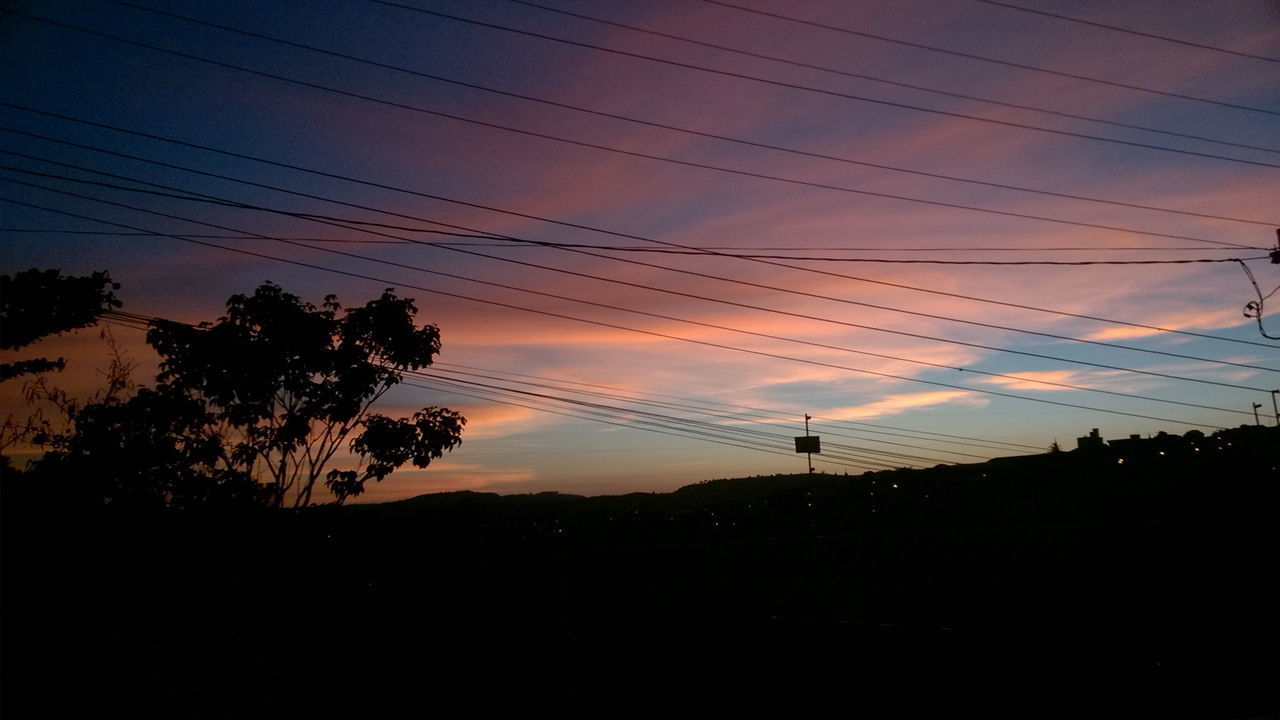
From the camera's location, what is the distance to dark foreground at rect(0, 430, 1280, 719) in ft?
31.3

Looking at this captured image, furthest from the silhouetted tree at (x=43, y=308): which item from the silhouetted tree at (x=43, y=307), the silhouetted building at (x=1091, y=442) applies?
the silhouetted building at (x=1091, y=442)

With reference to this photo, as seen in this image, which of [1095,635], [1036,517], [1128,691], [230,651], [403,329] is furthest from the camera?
[1036,517]

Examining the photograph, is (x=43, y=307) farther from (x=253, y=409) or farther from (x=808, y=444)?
(x=808, y=444)

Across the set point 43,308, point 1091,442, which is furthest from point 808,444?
point 43,308

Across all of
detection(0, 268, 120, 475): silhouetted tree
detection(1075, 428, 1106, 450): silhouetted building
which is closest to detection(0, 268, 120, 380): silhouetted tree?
detection(0, 268, 120, 475): silhouetted tree

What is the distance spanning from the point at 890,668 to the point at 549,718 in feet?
20.5

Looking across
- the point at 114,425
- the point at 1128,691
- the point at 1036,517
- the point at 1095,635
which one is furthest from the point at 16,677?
the point at 1036,517

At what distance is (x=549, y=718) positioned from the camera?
473 inches

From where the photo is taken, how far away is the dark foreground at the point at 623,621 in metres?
9.54

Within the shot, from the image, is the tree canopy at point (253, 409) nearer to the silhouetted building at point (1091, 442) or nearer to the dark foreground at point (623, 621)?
the dark foreground at point (623, 621)

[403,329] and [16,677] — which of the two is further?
[403,329]

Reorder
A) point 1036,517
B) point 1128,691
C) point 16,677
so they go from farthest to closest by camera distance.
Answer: point 1036,517 < point 1128,691 < point 16,677

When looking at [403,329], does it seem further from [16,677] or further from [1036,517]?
[1036,517]

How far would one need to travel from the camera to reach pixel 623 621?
1644 centimetres
